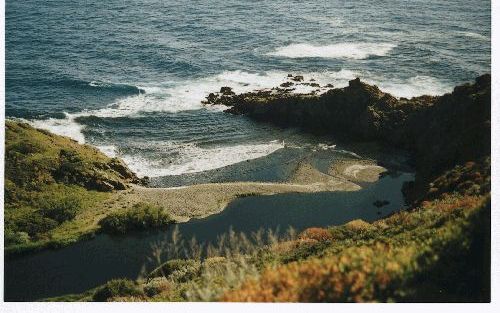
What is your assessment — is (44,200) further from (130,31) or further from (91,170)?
(130,31)

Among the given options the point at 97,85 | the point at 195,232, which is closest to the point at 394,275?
the point at 195,232

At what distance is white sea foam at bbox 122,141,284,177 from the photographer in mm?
32906

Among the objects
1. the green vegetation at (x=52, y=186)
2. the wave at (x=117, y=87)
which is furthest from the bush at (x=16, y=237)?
the wave at (x=117, y=87)

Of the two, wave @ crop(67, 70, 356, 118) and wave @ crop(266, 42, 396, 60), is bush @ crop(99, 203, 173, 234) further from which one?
wave @ crop(266, 42, 396, 60)

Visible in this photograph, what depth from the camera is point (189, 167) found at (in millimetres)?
33312

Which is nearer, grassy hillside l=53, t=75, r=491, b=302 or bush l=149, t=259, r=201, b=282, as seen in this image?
grassy hillside l=53, t=75, r=491, b=302

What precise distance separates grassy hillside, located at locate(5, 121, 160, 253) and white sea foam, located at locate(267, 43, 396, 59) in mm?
29712

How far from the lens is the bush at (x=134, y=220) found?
982 inches

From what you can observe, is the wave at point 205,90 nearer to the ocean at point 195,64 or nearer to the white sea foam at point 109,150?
the ocean at point 195,64

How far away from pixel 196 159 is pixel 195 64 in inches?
835

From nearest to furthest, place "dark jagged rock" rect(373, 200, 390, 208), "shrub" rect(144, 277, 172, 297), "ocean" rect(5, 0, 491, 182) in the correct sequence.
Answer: "shrub" rect(144, 277, 172, 297) → "dark jagged rock" rect(373, 200, 390, 208) → "ocean" rect(5, 0, 491, 182)

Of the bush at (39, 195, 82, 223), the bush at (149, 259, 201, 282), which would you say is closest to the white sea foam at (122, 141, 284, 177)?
the bush at (39, 195, 82, 223)

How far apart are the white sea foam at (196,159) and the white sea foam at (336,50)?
19963 millimetres

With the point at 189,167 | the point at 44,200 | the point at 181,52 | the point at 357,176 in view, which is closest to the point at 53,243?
the point at 44,200
